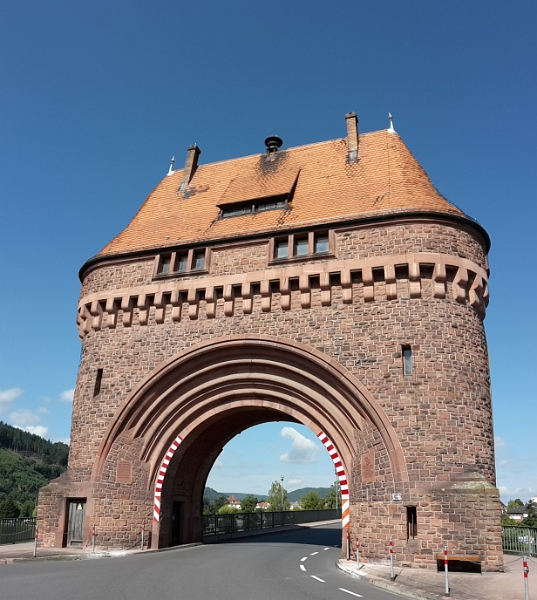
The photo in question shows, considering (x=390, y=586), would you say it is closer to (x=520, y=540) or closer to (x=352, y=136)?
(x=520, y=540)

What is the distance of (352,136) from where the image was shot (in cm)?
2214

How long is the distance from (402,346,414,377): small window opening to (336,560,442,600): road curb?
5169 mm

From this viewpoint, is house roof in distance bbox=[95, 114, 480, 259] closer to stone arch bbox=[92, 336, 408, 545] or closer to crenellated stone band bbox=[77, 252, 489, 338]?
crenellated stone band bbox=[77, 252, 489, 338]

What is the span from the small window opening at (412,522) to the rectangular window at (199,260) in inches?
382

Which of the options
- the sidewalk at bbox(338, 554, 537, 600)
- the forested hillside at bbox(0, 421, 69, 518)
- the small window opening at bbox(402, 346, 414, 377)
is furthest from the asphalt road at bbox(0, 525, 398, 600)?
the forested hillside at bbox(0, 421, 69, 518)

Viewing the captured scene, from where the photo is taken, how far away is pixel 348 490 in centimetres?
1582

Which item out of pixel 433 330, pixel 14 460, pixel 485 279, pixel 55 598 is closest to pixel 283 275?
pixel 433 330

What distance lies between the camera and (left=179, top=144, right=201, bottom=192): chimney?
24.1 m

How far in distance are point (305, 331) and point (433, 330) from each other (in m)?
3.60

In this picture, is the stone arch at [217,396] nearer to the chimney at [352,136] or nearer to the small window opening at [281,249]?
the small window opening at [281,249]

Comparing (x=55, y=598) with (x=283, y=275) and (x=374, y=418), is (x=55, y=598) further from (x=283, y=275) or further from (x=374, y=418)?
(x=283, y=275)

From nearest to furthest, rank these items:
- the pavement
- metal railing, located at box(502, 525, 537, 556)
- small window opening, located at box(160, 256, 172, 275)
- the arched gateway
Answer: the pavement < the arched gateway < metal railing, located at box(502, 525, 537, 556) < small window opening, located at box(160, 256, 172, 275)

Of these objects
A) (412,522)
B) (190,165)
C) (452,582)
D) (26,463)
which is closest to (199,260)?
(190,165)

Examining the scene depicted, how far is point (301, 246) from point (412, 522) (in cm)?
846
